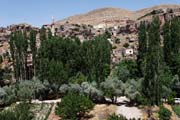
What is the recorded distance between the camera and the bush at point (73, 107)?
43.5 meters

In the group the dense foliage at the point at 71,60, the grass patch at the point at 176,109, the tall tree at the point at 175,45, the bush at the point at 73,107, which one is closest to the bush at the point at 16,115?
the bush at the point at 73,107

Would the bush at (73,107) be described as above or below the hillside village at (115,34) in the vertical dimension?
below

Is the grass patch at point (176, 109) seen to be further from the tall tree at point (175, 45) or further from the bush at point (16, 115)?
the bush at point (16, 115)

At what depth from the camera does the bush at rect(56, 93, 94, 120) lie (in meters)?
43.5

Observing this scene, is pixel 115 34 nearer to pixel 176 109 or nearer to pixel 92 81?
pixel 92 81

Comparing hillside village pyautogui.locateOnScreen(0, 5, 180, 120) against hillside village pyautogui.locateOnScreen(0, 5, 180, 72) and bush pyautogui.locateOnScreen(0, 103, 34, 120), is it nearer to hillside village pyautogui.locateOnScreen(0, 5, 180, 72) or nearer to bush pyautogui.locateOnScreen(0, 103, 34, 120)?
bush pyautogui.locateOnScreen(0, 103, 34, 120)

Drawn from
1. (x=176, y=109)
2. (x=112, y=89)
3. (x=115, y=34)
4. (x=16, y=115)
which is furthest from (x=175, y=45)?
(x=115, y=34)

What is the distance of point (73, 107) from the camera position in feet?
143

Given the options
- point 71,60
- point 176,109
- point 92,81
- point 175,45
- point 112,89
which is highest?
point 175,45

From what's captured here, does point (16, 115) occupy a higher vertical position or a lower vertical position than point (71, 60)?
lower

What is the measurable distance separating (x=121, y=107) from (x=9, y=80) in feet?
89.9

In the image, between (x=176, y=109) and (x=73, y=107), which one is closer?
(x=73, y=107)

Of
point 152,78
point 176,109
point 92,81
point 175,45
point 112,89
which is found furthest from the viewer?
point 175,45

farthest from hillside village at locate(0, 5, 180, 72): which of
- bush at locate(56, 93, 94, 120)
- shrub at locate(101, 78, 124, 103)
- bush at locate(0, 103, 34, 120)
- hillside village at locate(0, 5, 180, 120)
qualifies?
bush at locate(0, 103, 34, 120)
